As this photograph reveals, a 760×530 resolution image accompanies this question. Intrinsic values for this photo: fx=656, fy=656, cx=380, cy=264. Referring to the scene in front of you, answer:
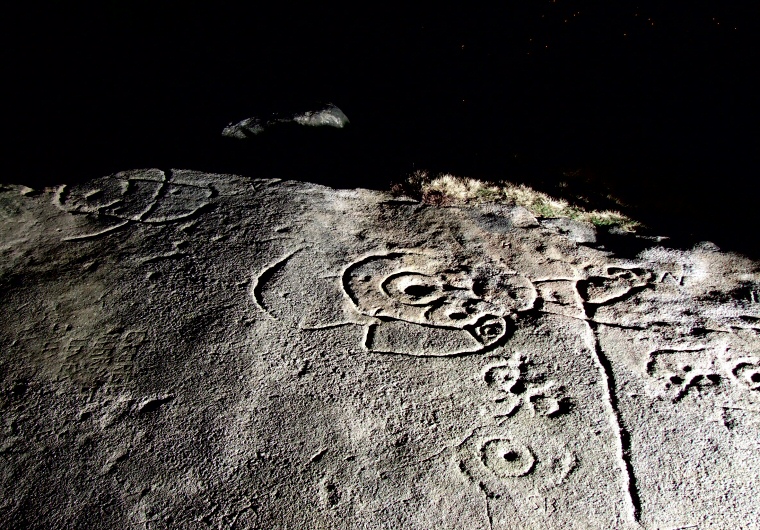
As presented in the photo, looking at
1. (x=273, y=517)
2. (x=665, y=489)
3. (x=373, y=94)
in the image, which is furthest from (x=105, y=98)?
(x=665, y=489)

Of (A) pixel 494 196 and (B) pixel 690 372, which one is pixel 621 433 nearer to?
(B) pixel 690 372

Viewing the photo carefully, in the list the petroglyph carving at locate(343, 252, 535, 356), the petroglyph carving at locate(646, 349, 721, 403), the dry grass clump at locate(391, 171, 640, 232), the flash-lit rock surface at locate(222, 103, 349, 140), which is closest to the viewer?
the petroglyph carving at locate(646, 349, 721, 403)

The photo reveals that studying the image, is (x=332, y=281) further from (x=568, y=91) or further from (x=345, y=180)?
(x=568, y=91)

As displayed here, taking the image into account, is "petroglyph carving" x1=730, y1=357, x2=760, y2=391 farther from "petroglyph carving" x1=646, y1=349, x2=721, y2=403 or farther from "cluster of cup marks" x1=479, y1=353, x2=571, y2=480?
"cluster of cup marks" x1=479, y1=353, x2=571, y2=480

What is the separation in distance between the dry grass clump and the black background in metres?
0.14

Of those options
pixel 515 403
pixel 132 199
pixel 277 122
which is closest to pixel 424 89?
pixel 277 122

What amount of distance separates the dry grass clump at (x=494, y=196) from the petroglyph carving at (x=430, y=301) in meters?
0.58

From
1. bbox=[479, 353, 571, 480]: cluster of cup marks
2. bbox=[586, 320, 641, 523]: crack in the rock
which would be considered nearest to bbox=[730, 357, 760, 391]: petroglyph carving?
bbox=[586, 320, 641, 523]: crack in the rock

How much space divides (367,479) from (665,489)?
33.9 inches

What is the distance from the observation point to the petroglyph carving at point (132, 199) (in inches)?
116

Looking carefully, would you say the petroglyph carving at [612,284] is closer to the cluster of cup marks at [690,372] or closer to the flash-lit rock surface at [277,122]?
the cluster of cup marks at [690,372]

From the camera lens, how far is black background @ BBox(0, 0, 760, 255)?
363 centimetres

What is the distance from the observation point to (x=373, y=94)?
4.32 meters

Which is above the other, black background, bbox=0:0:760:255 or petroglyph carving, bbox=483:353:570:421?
black background, bbox=0:0:760:255
